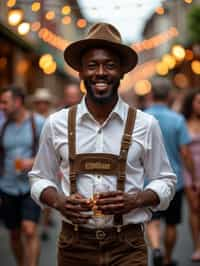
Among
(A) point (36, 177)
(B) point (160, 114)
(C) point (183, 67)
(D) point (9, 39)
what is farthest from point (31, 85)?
(A) point (36, 177)

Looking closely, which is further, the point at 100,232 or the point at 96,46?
the point at 96,46

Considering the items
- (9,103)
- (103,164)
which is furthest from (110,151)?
(9,103)

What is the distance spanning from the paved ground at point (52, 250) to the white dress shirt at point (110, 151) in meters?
4.36

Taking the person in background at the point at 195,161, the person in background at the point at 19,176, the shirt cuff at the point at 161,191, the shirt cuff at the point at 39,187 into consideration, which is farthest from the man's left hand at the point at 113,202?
the person in background at the point at 195,161

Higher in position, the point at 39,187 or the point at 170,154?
the point at 170,154

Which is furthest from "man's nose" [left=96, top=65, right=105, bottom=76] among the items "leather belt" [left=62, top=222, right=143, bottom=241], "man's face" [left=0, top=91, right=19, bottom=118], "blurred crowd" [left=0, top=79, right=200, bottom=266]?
"man's face" [left=0, top=91, right=19, bottom=118]

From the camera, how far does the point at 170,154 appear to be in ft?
25.0

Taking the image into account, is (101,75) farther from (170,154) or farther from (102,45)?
(170,154)

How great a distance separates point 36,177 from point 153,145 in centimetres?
69

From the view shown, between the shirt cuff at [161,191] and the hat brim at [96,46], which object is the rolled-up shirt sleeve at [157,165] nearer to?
the shirt cuff at [161,191]

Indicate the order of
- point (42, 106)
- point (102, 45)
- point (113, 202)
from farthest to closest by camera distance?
1. point (42, 106)
2. point (102, 45)
3. point (113, 202)

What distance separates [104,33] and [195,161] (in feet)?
15.1

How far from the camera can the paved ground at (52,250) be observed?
8493mm

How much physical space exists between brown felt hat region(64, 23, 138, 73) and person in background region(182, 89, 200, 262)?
4.24m
